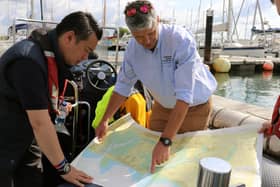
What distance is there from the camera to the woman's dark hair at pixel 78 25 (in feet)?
4.61

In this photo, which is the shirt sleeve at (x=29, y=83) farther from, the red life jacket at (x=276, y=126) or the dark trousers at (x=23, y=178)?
the red life jacket at (x=276, y=126)

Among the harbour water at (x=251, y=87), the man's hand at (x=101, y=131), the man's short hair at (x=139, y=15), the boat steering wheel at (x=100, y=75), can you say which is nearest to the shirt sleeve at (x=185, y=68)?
the man's short hair at (x=139, y=15)

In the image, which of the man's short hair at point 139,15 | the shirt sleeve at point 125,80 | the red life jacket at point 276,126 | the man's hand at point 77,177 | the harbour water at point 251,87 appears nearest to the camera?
the man's hand at point 77,177

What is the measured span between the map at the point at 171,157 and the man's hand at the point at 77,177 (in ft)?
0.16

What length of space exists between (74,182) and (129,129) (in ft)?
1.93

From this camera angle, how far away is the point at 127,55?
2.00m

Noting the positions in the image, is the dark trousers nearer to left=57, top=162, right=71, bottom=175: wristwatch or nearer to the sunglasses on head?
left=57, top=162, right=71, bottom=175: wristwatch

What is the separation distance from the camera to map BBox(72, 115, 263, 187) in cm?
146

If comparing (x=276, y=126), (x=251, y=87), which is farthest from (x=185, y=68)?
(x=251, y=87)

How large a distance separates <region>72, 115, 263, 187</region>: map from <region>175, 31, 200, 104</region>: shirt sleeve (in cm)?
26

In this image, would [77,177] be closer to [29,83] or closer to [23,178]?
[23,178]

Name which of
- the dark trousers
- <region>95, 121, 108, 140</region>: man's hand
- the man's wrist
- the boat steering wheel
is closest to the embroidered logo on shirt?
<region>95, 121, 108, 140</region>: man's hand

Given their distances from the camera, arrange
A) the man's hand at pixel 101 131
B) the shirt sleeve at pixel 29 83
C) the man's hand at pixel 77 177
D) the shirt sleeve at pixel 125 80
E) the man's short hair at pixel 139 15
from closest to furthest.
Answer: the shirt sleeve at pixel 29 83 < the man's hand at pixel 77 177 < the man's short hair at pixel 139 15 < the man's hand at pixel 101 131 < the shirt sleeve at pixel 125 80

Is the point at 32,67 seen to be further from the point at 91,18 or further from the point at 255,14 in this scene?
the point at 255,14
